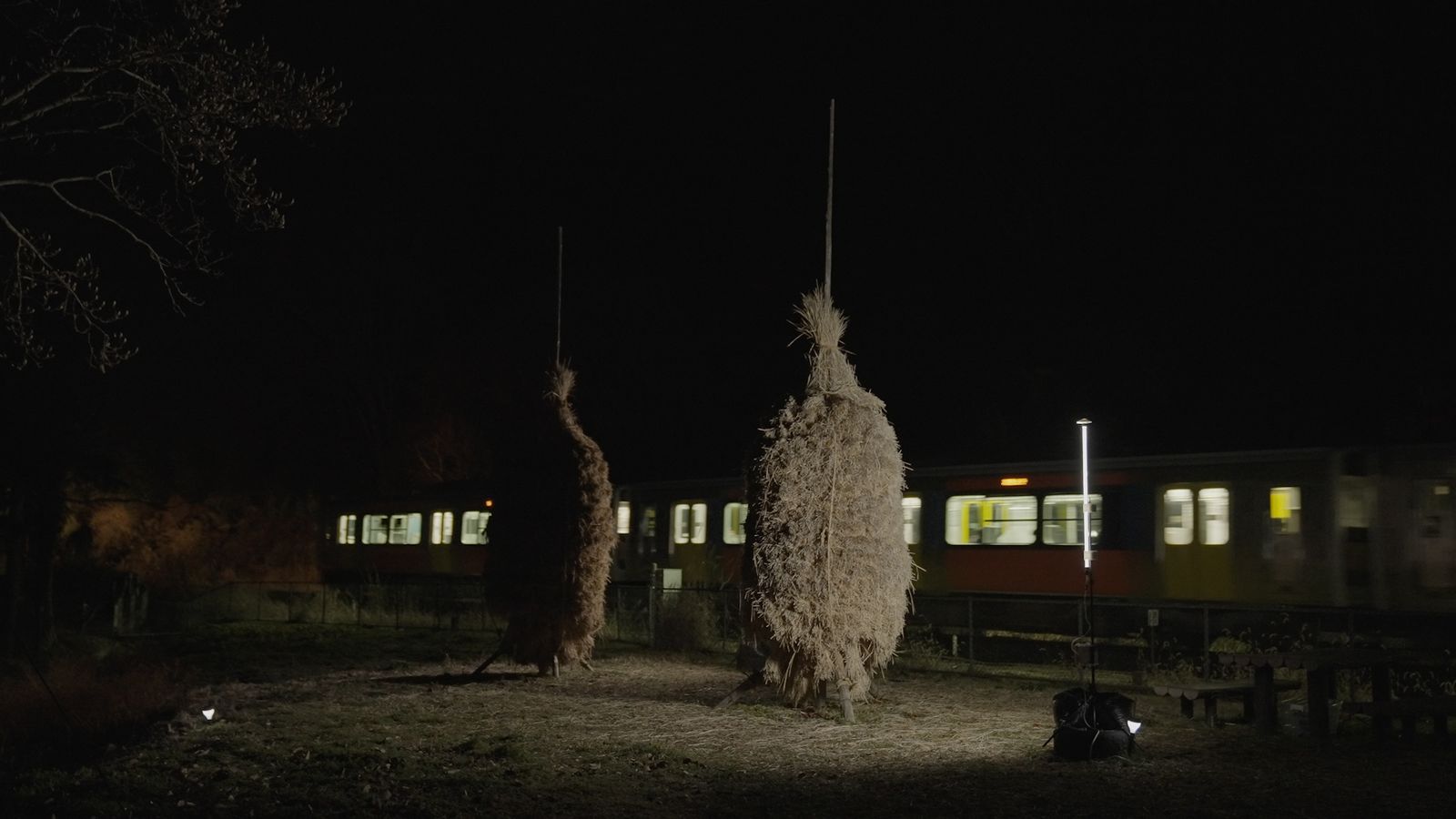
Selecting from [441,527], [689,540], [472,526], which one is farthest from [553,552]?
[441,527]

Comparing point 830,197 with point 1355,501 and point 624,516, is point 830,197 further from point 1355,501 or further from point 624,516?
point 624,516

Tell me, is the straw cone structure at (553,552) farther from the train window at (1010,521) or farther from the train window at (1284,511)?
the train window at (1284,511)

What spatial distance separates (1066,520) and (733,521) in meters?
7.28

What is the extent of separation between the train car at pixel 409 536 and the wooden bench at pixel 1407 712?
20.5 m

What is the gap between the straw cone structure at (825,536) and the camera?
37.3ft

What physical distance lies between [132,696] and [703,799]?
7.00 meters

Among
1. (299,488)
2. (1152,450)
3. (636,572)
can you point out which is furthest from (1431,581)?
(299,488)

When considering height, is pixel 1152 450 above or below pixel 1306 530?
above

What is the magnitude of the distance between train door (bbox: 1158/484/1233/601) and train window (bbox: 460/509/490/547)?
16557 millimetres

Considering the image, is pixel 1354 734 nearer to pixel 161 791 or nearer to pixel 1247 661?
pixel 1247 661

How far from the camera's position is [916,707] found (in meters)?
12.2

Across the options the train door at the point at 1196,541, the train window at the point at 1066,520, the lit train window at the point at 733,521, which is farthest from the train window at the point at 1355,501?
the lit train window at the point at 733,521

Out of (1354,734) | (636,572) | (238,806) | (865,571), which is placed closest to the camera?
(238,806)

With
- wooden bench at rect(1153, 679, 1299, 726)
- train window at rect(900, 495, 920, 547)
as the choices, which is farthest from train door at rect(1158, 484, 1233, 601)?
wooden bench at rect(1153, 679, 1299, 726)
